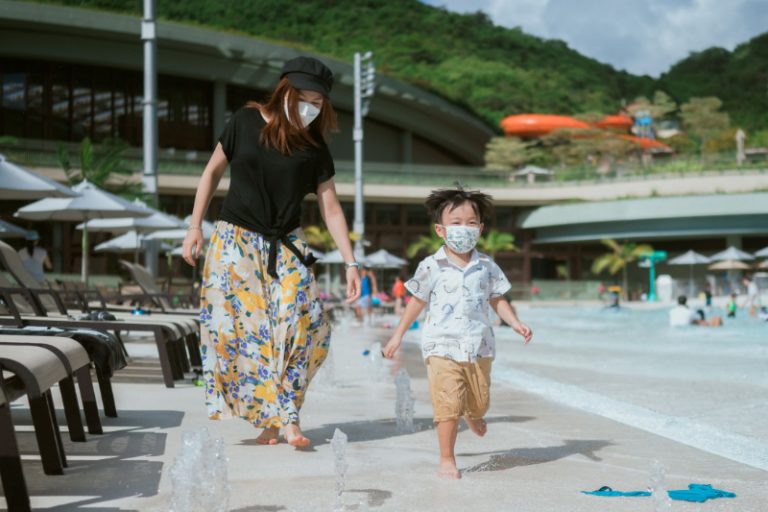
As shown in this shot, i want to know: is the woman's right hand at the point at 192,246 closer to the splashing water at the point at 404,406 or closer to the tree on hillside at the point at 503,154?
the splashing water at the point at 404,406

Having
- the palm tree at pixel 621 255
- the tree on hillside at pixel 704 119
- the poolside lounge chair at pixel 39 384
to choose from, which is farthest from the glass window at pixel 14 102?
the tree on hillside at pixel 704 119

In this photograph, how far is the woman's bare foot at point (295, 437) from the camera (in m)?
4.47

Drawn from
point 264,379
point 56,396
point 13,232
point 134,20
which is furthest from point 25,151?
point 264,379

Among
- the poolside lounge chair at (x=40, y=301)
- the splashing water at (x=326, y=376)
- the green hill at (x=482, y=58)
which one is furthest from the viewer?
the green hill at (x=482, y=58)

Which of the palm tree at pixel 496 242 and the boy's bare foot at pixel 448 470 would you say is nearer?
the boy's bare foot at pixel 448 470

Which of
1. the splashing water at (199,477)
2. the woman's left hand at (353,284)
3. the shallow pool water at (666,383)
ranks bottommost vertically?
the shallow pool water at (666,383)

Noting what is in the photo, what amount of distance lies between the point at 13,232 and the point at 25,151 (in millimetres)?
26625

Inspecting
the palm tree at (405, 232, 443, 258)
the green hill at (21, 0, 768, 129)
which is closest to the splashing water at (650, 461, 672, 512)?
the palm tree at (405, 232, 443, 258)

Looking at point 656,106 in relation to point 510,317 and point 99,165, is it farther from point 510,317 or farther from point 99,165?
point 510,317

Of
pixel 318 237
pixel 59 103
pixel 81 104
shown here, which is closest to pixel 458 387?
pixel 318 237

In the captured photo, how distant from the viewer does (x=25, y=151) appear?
131 feet

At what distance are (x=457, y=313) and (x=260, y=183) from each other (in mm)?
1230

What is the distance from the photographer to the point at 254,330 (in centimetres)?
465

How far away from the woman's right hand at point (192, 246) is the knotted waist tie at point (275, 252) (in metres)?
0.34
